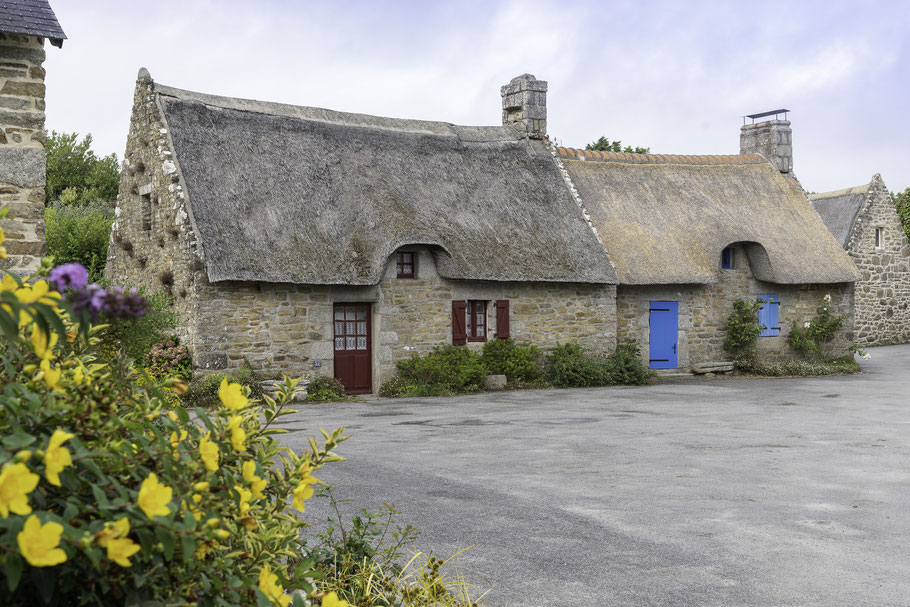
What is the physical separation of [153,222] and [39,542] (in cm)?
1686

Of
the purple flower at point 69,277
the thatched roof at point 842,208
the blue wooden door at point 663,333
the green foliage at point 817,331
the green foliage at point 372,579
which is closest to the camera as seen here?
the purple flower at point 69,277

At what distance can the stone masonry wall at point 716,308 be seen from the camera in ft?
68.7

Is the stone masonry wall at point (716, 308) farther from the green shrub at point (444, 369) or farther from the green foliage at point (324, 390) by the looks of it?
the green foliage at point (324, 390)

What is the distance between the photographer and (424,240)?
680 inches

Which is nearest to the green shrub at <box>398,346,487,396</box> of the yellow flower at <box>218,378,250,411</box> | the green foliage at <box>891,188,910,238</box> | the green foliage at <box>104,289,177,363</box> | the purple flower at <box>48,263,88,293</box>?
the green foliage at <box>104,289,177,363</box>

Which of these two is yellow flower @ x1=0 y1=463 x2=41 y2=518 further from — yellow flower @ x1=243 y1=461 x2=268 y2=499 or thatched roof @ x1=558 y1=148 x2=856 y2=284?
thatched roof @ x1=558 y1=148 x2=856 y2=284

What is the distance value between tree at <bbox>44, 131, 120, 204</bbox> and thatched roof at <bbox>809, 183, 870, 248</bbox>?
26.5 metres

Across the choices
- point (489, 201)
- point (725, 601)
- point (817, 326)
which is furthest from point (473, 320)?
point (725, 601)

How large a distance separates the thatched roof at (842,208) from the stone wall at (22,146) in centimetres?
2686

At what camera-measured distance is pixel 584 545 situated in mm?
6105

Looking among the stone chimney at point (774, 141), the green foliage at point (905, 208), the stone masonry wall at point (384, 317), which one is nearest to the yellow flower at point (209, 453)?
the stone masonry wall at point (384, 317)

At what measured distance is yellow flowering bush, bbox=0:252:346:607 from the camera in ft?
5.72

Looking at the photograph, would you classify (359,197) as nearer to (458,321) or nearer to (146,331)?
(458,321)

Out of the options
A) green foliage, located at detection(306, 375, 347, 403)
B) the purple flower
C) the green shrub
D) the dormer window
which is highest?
the dormer window
